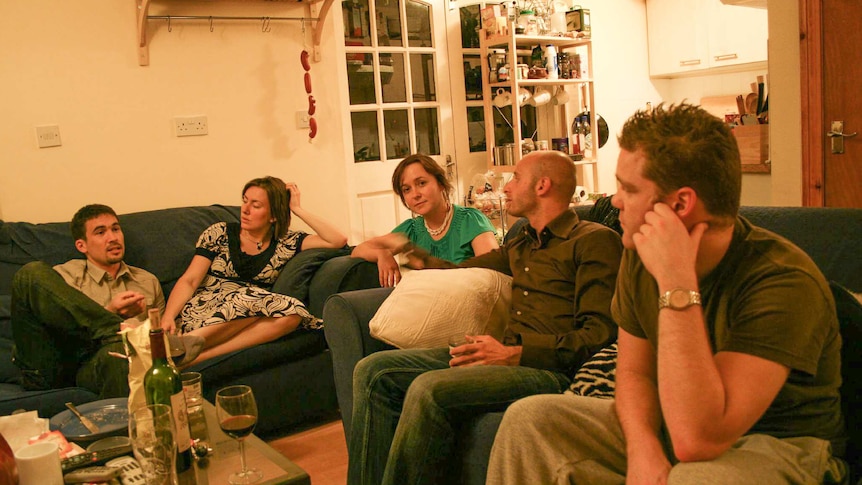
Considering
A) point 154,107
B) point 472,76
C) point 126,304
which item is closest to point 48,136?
point 154,107

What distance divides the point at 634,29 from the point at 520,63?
4.09 feet

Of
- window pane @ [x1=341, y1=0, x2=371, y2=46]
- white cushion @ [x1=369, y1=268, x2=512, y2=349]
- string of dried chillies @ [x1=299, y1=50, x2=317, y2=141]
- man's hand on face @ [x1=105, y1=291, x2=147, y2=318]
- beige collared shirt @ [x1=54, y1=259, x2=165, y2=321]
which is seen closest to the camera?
white cushion @ [x1=369, y1=268, x2=512, y2=349]

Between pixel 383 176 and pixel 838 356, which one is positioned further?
pixel 383 176

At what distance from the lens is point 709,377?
1.11 m

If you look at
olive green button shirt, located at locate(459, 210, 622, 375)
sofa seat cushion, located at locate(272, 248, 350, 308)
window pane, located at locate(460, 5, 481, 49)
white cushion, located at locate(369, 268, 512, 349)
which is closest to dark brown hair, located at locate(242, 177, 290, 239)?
sofa seat cushion, located at locate(272, 248, 350, 308)

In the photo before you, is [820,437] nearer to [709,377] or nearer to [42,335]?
[709,377]

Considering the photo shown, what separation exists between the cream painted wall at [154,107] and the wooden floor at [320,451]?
4.68ft

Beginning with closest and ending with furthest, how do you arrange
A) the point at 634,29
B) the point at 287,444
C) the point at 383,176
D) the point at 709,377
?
the point at 709,377 → the point at 287,444 → the point at 383,176 → the point at 634,29

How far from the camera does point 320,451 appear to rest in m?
2.62

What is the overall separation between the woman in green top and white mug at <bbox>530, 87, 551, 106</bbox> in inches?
92.6

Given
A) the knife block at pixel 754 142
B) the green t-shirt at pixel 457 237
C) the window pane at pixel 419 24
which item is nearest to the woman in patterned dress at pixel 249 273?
the green t-shirt at pixel 457 237

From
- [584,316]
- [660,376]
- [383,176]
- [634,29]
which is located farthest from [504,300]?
[634,29]

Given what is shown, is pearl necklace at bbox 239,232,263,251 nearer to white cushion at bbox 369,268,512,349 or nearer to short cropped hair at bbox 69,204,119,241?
short cropped hair at bbox 69,204,119,241

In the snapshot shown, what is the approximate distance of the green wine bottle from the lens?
1433 mm
